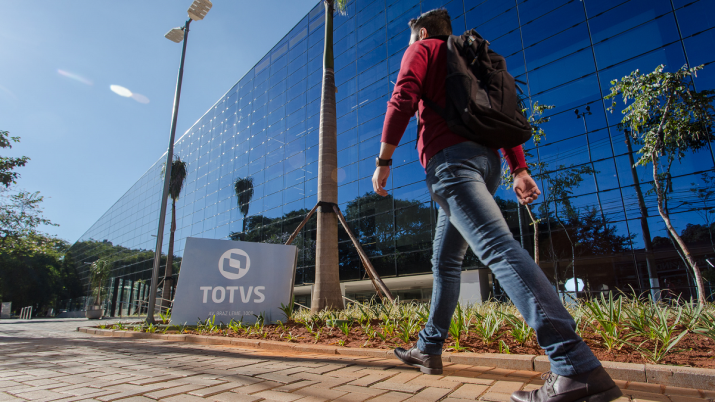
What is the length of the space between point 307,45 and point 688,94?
902 inches

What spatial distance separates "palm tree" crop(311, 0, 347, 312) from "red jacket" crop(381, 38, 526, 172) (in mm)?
5555

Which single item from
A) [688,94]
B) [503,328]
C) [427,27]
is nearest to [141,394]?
[427,27]

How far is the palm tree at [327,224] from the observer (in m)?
7.19

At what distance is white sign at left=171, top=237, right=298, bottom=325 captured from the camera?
18.8 feet

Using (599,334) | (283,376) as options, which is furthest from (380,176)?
(599,334)

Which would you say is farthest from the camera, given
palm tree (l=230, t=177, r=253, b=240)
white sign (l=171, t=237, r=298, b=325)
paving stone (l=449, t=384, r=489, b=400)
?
palm tree (l=230, t=177, r=253, b=240)

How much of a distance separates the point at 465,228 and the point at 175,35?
511 inches

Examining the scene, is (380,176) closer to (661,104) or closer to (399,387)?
(399,387)

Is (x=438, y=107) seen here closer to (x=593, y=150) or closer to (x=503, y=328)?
(x=503, y=328)

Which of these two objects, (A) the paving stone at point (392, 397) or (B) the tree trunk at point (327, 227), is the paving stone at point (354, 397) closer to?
(A) the paving stone at point (392, 397)

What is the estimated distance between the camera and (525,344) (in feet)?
9.57

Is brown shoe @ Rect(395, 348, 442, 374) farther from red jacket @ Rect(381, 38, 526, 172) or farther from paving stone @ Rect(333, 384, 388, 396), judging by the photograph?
red jacket @ Rect(381, 38, 526, 172)

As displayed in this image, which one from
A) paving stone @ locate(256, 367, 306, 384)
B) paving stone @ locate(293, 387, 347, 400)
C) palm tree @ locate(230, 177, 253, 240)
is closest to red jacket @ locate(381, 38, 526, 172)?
paving stone @ locate(293, 387, 347, 400)

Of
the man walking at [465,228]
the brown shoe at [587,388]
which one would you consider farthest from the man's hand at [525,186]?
the brown shoe at [587,388]
